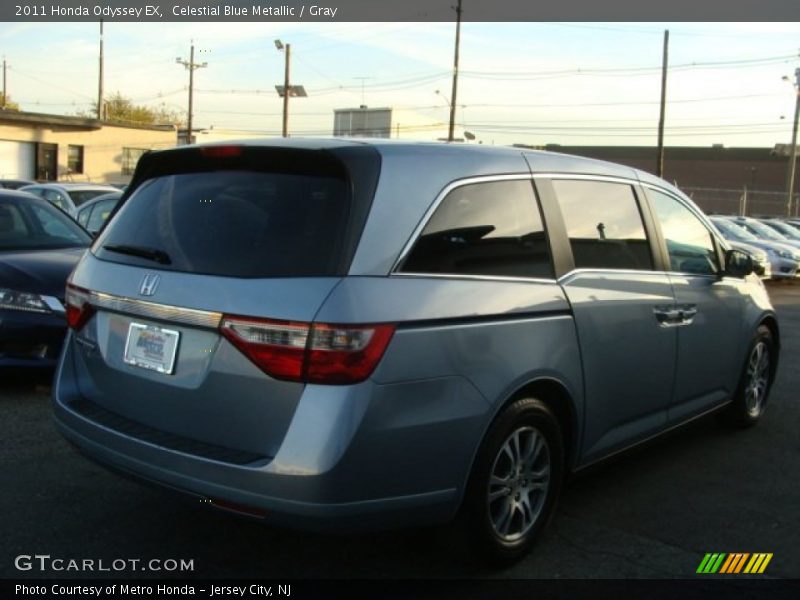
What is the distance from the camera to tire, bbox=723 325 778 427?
18.9 ft

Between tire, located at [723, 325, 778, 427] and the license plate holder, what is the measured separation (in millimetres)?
4030

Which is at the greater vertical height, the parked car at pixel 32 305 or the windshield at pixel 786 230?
the windshield at pixel 786 230

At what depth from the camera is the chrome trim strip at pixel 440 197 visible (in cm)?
315

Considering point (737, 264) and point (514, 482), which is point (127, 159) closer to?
point (737, 264)

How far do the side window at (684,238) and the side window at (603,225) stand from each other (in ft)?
0.97

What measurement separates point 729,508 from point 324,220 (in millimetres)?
2839

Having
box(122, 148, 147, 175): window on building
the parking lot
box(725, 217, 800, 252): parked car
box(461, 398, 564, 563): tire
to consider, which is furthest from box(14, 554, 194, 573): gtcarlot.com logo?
box(122, 148, 147, 175): window on building

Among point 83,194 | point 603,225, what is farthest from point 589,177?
point 83,194

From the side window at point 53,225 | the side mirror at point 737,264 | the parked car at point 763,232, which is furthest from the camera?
the parked car at point 763,232

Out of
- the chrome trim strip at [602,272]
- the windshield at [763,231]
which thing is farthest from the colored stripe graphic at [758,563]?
the windshield at [763,231]

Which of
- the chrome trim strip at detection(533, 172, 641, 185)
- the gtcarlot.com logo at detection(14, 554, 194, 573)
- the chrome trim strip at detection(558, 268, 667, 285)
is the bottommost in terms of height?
the gtcarlot.com logo at detection(14, 554, 194, 573)

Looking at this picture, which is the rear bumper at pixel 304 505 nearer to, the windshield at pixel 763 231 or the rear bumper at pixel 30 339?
the rear bumper at pixel 30 339

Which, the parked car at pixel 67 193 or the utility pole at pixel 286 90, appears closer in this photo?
the parked car at pixel 67 193

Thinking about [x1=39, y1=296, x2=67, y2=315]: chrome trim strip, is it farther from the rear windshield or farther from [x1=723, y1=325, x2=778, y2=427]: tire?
[x1=723, y1=325, x2=778, y2=427]: tire
